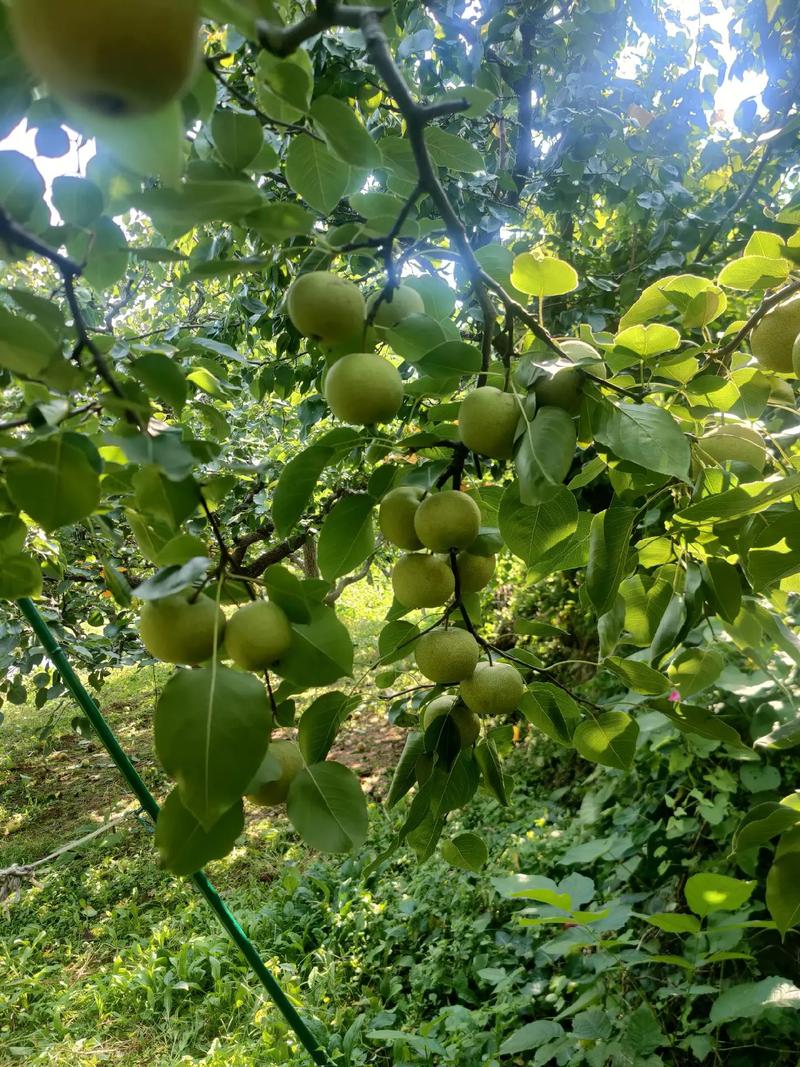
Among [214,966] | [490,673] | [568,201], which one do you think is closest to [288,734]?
[214,966]

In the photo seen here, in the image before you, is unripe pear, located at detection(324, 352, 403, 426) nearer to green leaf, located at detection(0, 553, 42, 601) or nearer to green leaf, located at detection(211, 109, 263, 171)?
green leaf, located at detection(211, 109, 263, 171)

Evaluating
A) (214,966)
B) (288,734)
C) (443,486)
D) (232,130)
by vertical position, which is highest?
(232,130)

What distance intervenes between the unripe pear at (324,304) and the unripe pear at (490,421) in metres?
0.13

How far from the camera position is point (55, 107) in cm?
57

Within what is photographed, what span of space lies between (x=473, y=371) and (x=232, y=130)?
27cm

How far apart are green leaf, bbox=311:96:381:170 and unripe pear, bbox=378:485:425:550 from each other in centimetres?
30

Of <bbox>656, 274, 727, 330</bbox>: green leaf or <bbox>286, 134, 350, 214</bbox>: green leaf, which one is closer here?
<bbox>286, 134, 350, 214</bbox>: green leaf

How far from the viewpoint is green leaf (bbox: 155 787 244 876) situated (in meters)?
0.53

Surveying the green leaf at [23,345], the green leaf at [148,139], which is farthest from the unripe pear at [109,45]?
the green leaf at [23,345]

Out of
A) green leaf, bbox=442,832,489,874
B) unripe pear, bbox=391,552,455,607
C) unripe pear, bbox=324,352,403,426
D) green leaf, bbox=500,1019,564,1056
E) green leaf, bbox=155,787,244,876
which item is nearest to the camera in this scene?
green leaf, bbox=155,787,244,876

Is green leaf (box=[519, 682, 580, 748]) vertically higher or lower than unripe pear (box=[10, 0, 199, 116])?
lower

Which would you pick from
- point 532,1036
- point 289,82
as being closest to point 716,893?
point 532,1036

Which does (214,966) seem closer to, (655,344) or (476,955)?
(476,955)

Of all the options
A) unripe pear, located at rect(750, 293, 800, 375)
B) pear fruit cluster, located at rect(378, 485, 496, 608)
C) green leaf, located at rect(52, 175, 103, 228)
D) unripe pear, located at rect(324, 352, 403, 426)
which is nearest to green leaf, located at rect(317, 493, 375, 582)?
pear fruit cluster, located at rect(378, 485, 496, 608)
